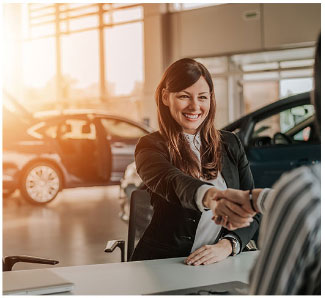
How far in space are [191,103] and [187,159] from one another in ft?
0.63

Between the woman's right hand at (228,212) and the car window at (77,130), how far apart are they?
5.69 metres

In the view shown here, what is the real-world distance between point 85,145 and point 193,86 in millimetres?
5259

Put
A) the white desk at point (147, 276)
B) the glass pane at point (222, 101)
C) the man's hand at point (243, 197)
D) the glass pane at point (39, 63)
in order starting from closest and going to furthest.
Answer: the man's hand at point (243, 197) < the white desk at point (147, 276) < the glass pane at point (222, 101) < the glass pane at point (39, 63)

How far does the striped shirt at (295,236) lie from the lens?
0.77m

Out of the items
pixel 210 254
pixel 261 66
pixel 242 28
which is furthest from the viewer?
pixel 242 28

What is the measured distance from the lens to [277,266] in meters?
0.79

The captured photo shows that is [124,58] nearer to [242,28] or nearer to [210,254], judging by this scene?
[242,28]

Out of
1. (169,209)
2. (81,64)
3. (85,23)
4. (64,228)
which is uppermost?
(85,23)

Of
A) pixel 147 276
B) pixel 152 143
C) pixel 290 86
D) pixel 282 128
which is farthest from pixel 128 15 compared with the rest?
pixel 147 276

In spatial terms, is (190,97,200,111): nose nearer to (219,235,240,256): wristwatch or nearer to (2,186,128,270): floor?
(219,235,240,256): wristwatch

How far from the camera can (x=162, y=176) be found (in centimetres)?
169

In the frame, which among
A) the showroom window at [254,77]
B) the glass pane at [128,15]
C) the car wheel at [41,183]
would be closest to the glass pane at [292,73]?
the showroom window at [254,77]

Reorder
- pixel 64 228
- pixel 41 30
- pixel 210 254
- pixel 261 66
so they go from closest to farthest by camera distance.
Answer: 1. pixel 210 254
2. pixel 64 228
3. pixel 261 66
4. pixel 41 30

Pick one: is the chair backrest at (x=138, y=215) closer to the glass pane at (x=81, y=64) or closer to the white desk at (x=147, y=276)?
the white desk at (x=147, y=276)
